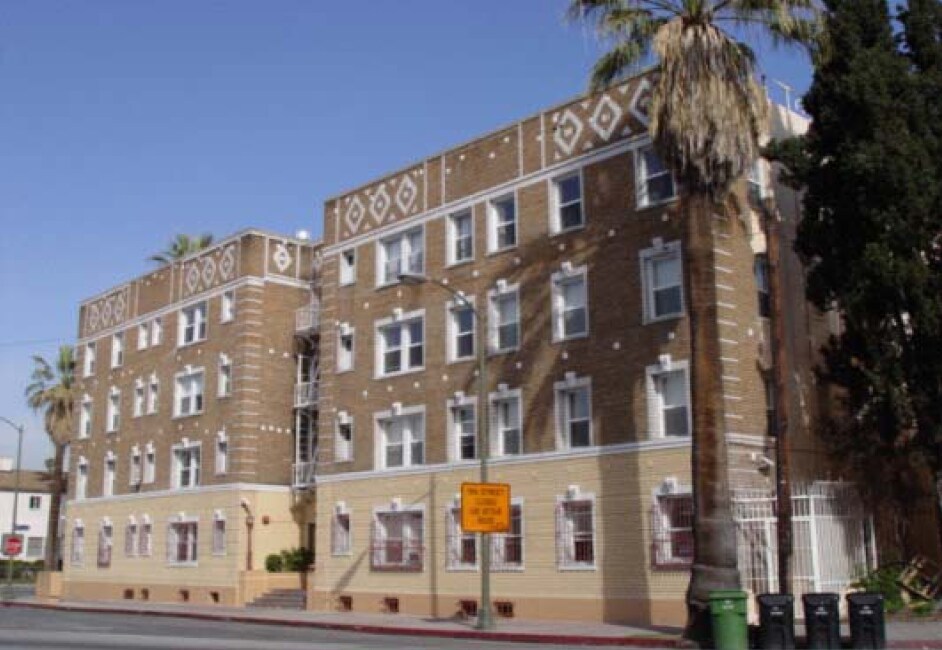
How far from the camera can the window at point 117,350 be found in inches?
2046

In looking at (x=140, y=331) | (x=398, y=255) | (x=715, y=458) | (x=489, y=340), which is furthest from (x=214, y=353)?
(x=715, y=458)

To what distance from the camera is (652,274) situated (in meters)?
28.7

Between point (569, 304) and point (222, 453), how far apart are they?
61.0 feet

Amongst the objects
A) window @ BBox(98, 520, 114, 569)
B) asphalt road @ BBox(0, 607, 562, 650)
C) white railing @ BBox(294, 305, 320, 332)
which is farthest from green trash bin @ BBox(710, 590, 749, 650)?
window @ BBox(98, 520, 114, 569)

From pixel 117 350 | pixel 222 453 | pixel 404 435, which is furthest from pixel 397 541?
pixel 117 350

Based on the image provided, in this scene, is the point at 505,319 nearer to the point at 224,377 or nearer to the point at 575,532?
the point at 575,532

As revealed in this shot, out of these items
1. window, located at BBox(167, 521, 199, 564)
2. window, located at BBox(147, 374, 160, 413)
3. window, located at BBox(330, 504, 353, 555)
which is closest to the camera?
window, located at BBox(330, 504, 353, 555)

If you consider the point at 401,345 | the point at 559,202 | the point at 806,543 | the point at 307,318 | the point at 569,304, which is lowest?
the point at 806,543

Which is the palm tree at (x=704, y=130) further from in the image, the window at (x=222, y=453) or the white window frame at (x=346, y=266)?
the window at (x=222, y=453)

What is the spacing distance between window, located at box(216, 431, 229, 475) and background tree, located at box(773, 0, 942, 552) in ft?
79.1

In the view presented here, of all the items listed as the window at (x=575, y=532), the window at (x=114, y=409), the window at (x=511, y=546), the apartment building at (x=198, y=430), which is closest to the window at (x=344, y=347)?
the apartment building at (x=198, y=430)

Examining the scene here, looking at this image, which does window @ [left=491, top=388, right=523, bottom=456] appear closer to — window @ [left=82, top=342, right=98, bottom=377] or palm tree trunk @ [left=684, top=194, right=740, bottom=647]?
palm tree trunk @ [left=684, top=194, right=740, bottom=647]

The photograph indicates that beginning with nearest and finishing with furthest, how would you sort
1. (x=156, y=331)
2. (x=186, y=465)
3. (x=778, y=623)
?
1. (x=778, y=623)
2. (x=186, y=465)
3. (x=156, y=331)

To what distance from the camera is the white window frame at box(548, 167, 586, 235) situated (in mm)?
30844
